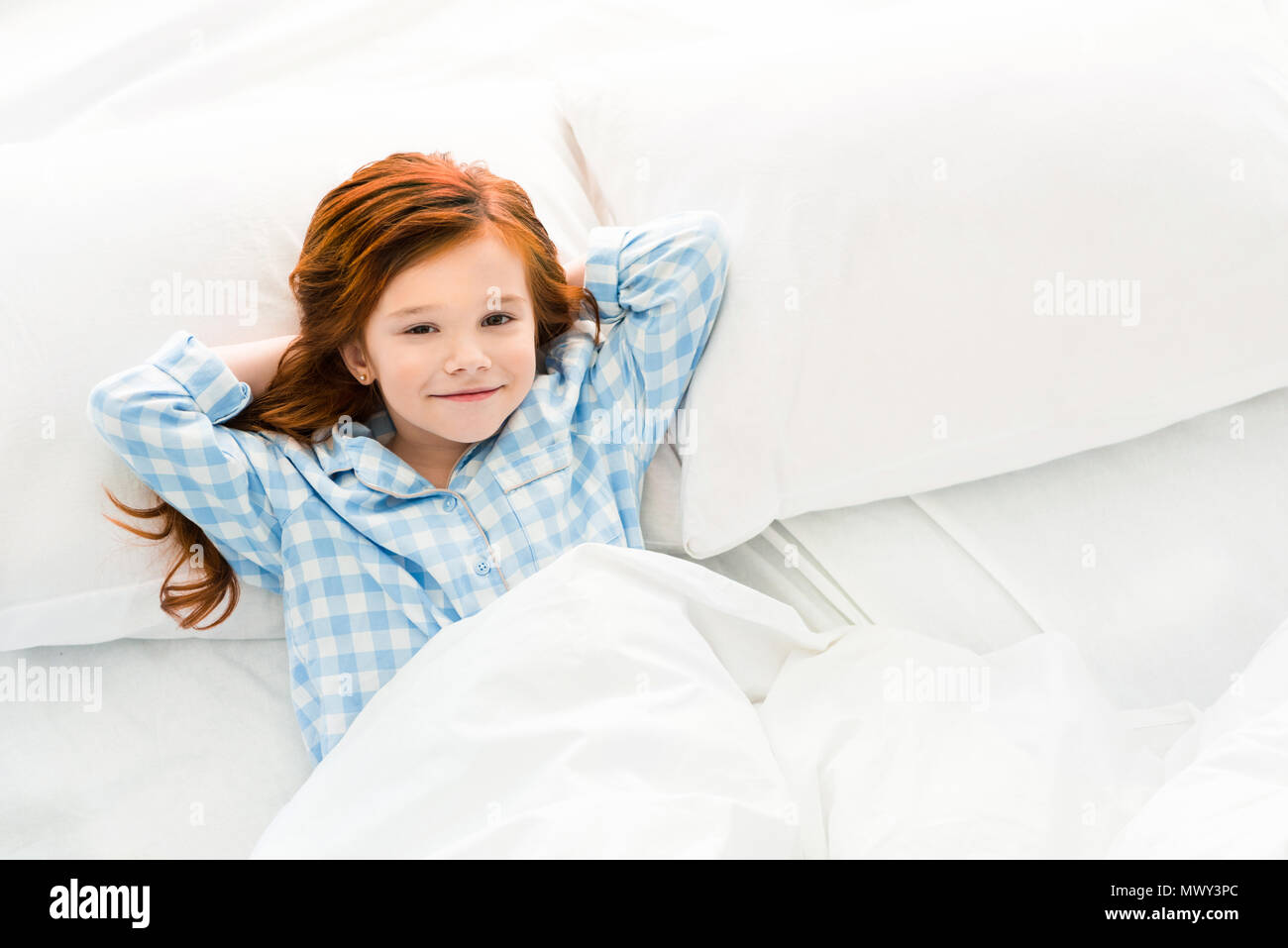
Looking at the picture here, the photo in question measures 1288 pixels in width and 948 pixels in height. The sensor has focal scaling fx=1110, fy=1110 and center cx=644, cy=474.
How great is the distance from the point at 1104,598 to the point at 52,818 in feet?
3.20

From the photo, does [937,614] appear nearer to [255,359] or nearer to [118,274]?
[255,359]

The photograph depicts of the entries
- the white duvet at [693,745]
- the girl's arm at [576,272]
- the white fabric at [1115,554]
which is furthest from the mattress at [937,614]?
the girl's arm at [576,272]

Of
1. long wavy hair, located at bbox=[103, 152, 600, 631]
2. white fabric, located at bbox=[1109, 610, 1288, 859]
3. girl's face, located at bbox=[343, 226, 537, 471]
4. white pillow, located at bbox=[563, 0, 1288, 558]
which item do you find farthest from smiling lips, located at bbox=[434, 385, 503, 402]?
white fabric, located at bbox=[1109, 610, 1288, 859]

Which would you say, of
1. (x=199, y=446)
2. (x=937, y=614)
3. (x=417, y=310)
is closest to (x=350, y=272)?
(x=417, y=310)

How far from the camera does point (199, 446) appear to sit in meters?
0.94

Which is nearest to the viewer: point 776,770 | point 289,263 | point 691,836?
point 691,836

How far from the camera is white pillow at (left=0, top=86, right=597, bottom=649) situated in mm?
980

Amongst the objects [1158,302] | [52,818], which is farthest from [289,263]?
[1158,302]

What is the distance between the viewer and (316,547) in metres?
1.00

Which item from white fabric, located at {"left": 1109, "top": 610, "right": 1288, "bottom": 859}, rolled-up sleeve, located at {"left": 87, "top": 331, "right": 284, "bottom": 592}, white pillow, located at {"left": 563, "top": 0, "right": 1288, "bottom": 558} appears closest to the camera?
white fabric, located at {"left": 1109, "top": 610, "right": 1288, "bottom": 859}

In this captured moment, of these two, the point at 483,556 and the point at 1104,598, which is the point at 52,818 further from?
the point at 1104,598

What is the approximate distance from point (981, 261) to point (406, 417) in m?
0.55

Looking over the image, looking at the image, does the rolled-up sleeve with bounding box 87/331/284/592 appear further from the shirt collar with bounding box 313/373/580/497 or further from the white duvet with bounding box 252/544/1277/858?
the white duvet with bounding box 252/544/1277/858

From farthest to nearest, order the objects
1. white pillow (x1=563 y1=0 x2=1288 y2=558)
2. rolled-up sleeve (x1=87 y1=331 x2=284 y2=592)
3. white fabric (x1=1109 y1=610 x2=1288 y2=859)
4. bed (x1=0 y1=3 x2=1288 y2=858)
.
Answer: white pillow (x1=563 y1=0 x2=1288 y2=558) < rolled-up sleeve (x1=87 y1=331 x2=284 y2=592) < bed (x1=0 y1=3 x2=1288 y2=858) < white fabric (x1=1109 y1=610 x2=1288 y2=859)
